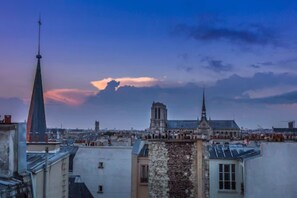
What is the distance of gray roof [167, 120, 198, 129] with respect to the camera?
579 feet

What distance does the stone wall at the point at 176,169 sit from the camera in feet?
56.3

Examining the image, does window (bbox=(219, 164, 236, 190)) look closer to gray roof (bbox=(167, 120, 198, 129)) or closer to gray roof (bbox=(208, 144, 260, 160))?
gray roof (bbox=(208, 144, 260, 160))

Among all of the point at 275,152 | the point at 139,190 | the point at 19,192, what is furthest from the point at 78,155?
the point at 19,192

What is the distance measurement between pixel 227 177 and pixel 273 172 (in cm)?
360

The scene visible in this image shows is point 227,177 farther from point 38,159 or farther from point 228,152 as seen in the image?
point 38,159

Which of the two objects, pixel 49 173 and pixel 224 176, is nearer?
pixel 49 173

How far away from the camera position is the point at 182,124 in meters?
178

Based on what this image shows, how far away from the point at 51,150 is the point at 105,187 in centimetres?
926

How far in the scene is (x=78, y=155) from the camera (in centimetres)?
2481

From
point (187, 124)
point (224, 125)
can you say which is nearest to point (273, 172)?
point (224, 125)

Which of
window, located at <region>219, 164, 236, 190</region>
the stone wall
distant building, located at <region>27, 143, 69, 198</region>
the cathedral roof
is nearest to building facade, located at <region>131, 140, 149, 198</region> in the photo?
window, located at <region>219, 164, 236, 190</region>

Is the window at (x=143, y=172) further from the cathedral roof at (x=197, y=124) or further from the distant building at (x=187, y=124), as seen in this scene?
the cathedral roof at (x=197, y=124)

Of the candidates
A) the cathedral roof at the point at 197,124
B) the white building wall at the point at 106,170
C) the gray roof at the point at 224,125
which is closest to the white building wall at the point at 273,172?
the white building wall at the point at 106,170

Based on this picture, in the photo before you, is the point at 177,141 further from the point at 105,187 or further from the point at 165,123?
the point at 165,123
